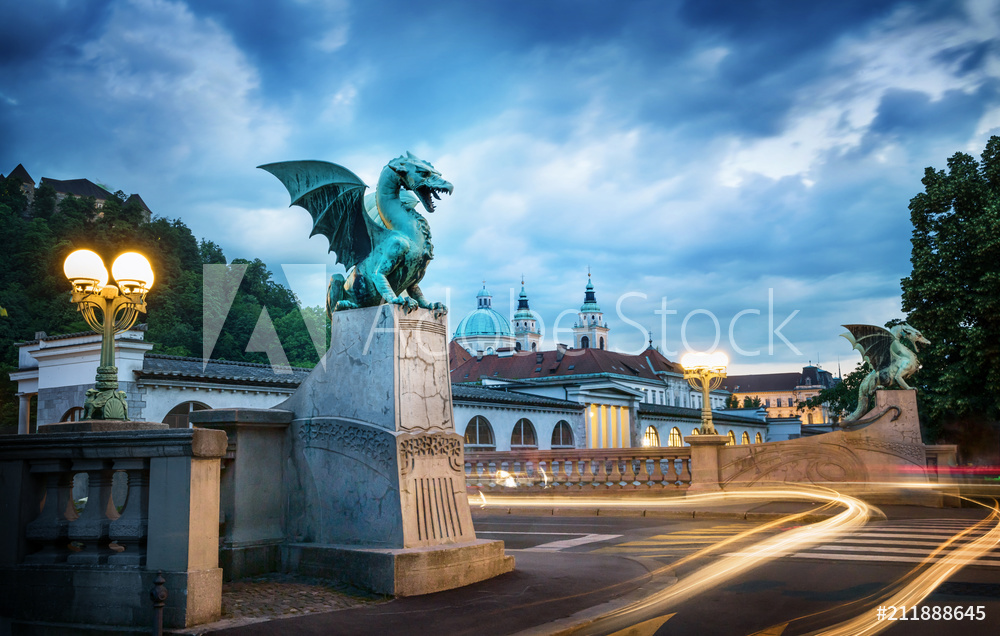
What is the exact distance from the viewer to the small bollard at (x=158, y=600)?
472 centimetres

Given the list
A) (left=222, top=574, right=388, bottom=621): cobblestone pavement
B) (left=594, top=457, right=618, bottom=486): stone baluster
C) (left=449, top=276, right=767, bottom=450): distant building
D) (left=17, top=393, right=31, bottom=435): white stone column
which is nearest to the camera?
(left=222, top=574, right=388, bottom=621): cobblestone pavement

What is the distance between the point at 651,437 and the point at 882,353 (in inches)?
2015

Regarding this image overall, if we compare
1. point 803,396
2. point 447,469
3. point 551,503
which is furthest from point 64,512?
point 803,396

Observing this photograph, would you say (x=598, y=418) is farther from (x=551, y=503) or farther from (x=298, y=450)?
(x=298, y=450)

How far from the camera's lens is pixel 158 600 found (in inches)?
186

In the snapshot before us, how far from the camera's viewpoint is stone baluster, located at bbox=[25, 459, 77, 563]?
5.78 m

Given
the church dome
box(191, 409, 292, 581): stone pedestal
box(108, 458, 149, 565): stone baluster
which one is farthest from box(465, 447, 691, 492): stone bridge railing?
the church dome

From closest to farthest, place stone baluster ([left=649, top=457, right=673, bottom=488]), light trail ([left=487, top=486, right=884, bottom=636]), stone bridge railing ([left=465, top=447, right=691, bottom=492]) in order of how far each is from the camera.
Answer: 1. light trail ([left=487, top=486, right=884, bottom=636])
2. stone baluster ([left=649, top=457, right=673, bottom=488])
3. stone bridge railing ([left=465, top=447, right=691, bottom=492])

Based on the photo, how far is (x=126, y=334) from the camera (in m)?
28.2

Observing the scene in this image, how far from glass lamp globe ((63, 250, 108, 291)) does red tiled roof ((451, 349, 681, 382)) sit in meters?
88.1

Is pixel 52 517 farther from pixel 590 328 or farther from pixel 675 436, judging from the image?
pixel 590 328

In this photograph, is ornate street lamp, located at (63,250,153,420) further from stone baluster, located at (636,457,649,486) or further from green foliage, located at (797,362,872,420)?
green foliage, located at (797,362,872,420)

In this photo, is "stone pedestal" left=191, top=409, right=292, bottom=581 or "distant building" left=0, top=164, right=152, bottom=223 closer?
"stone pedestal" left=191, top=409, right=292, bottom=581

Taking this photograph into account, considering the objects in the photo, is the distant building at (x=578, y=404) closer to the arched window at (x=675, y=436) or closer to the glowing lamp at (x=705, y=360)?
the arched window at (x=675, y=436)
